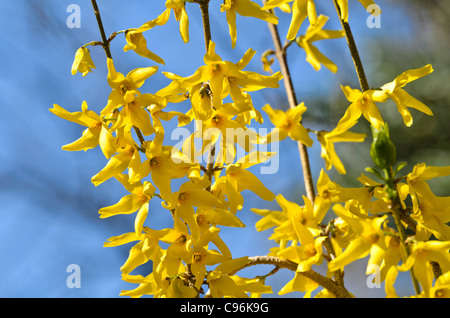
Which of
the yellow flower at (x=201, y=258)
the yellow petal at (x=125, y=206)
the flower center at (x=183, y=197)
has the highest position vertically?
the yellow petal at (x=125, y=206)

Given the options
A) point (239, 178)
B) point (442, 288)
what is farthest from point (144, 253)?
point (442, 288)

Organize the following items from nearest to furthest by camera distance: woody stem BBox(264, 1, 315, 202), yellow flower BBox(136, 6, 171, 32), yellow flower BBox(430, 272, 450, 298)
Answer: yellow flower BBox(430, 272, 450, 298)
yellow flower BBox(136, 6, 171, 32)
woody stem BBox(264, 1, 315, 202)

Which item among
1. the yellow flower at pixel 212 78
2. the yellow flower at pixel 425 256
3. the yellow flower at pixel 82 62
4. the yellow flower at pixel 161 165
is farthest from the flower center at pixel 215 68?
the yellow flower at pixel 425 256

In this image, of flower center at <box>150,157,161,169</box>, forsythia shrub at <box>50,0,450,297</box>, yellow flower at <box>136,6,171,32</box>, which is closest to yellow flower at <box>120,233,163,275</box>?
forsythia shrub at <box>50,0,450,297</box>

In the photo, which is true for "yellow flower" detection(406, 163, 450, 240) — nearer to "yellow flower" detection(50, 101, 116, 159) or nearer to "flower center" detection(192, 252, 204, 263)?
"flower center" detection(192, 252, 204, 263)

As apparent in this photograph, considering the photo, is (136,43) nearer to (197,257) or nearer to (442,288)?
(197,257)

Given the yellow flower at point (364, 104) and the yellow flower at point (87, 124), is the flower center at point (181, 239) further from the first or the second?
the yellow flower at point (364, 104)
